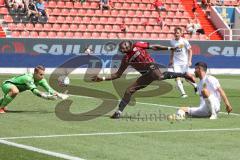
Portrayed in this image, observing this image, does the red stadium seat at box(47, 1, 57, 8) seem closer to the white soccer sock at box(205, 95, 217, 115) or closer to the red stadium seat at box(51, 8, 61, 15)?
the red stadium seat at box(51, 8, 61, 15)

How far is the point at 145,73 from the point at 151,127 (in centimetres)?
233

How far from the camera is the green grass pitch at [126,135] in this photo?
9.54 meters

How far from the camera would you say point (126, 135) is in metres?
11.6

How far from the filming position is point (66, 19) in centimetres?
4159

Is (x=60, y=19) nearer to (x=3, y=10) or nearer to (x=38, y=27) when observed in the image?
(x=38, y=27)

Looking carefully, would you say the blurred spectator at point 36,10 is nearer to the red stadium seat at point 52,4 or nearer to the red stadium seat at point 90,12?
the red stadium seat at point 52,4

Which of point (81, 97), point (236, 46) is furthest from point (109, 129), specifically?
point (236, 46)

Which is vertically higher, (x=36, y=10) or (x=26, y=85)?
(x=26, y=85)

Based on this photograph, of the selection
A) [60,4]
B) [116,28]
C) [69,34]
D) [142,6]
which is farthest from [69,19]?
[142,6]

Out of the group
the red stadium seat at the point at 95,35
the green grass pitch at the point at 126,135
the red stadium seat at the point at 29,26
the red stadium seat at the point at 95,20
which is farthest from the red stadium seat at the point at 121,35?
the green grass pitch at the point at 126,135

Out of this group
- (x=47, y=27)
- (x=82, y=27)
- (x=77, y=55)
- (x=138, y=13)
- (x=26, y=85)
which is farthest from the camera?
(x=138, y=13)

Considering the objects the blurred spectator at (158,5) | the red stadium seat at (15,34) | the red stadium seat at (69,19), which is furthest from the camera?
the blurred spectator at (158,5)

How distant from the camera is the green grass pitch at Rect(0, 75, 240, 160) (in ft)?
31.3

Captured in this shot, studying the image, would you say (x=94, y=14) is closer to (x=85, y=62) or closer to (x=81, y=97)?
(x=85, y=62)
